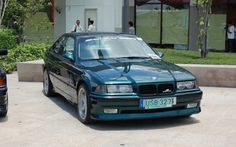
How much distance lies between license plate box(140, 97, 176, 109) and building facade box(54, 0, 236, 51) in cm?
1648

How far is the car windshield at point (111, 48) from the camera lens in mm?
8883

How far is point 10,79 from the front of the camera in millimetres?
13680

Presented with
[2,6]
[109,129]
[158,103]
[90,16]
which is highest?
[2,6]

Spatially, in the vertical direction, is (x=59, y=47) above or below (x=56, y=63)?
above

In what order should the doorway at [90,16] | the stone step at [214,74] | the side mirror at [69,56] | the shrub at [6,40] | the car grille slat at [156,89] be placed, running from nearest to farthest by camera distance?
the car grille slat at [156,89]
the side mirror at [69,56]
the stone step at [214,74]
the shrub at [6,40]
the doorway at [90,16]

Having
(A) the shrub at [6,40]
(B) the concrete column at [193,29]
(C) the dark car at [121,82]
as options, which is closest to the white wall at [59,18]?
(B) the concrete column at [193,29]

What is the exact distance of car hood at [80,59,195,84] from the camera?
7656 millimetres

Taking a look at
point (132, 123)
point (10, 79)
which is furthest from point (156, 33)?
point (132, 123)

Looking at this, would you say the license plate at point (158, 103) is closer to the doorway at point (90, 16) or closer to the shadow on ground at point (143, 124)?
the shadow on ground at point (143, 124)

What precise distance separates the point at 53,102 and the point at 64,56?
1164 mm

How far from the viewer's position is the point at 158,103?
24.9 feet

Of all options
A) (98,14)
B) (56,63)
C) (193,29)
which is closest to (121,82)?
(56,63)

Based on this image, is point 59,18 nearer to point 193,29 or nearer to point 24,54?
point 193,29

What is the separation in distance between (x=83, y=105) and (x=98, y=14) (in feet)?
60.1
